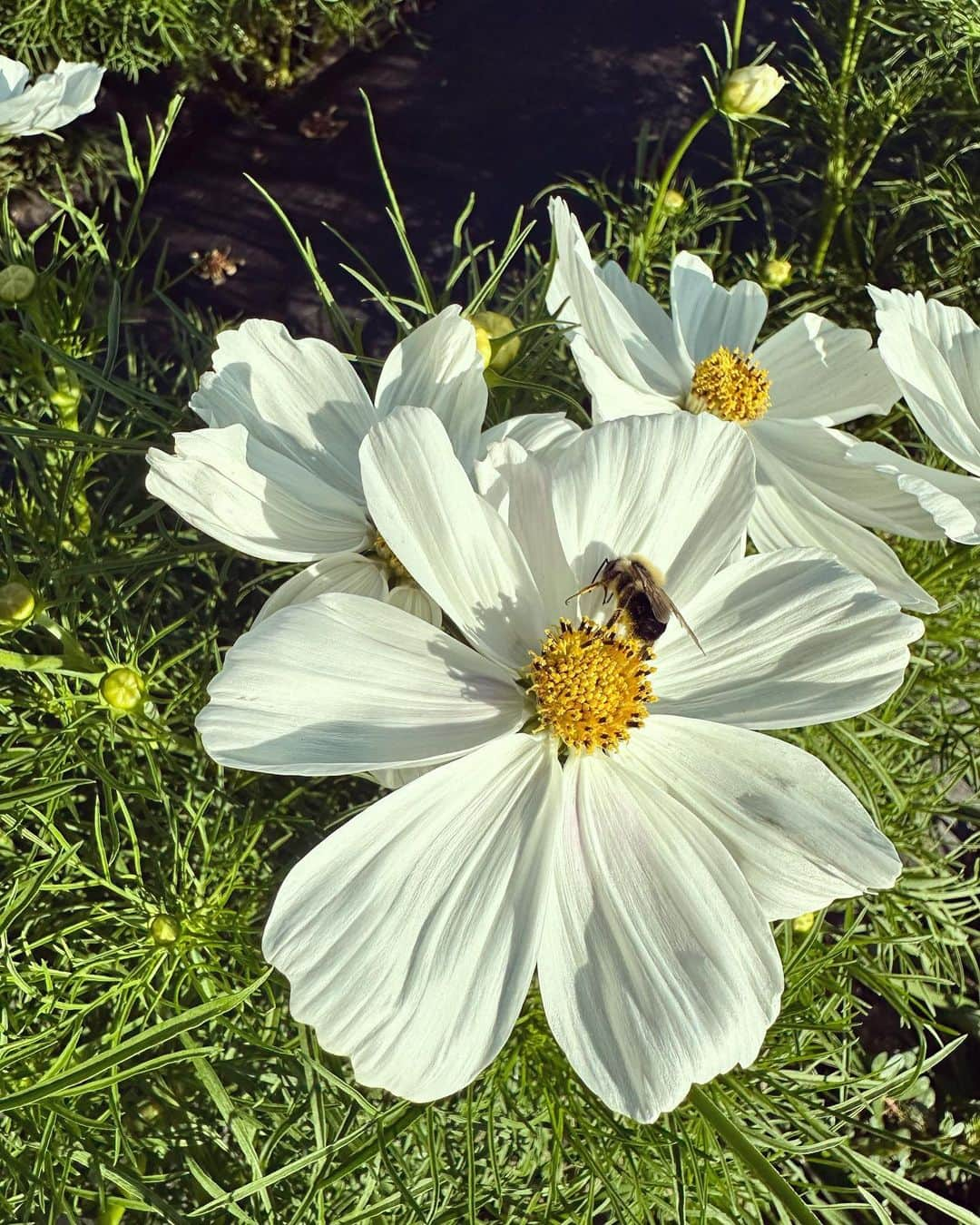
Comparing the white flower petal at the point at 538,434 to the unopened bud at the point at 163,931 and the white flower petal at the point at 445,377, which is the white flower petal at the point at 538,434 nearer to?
the white flower petal at the point at 445,377

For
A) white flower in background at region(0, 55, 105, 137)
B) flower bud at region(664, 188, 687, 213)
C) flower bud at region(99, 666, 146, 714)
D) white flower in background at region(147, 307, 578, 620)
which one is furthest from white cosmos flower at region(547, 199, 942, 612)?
white flower in background at region(0, 55, 105, 137)

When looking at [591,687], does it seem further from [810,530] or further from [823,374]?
[823,374]

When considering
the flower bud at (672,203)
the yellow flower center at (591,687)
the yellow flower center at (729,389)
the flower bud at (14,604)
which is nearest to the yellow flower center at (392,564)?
the yellow flower center at (591,687)

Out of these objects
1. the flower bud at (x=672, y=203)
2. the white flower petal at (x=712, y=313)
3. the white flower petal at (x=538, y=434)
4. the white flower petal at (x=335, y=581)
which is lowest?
the white flower petal at (x=712, y=313)

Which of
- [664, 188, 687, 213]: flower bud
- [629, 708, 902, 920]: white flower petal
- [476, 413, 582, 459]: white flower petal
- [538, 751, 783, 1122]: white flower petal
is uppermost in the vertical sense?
[476, 413, 582, 459]: white flower petal

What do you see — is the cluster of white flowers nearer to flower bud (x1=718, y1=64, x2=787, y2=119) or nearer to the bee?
the bee

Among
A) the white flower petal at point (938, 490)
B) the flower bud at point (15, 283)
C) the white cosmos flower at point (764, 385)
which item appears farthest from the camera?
the flower bud at point (15, 283)

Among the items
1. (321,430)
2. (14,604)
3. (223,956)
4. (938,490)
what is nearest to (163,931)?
(223,956)
